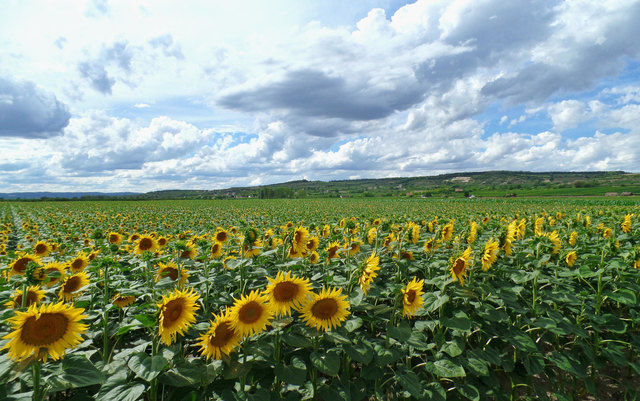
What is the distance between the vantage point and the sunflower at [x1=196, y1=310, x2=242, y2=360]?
8.20ft

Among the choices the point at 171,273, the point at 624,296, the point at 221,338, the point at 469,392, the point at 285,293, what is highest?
the point at 285,293

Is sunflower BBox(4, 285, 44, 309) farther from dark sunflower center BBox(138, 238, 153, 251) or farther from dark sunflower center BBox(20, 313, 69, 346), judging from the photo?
dark sunflower center BBox(138, 238, 153, 251)

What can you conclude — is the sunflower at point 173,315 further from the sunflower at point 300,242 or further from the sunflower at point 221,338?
the sunflower at point 300,242

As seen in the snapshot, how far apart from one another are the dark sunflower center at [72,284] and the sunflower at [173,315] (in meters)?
1.89

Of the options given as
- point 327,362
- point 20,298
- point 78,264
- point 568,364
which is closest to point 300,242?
point 327,362

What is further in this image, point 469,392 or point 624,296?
point 624,296

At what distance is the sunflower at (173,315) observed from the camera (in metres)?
2.36

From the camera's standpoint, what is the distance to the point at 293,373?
2605 mm

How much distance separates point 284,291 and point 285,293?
22mm

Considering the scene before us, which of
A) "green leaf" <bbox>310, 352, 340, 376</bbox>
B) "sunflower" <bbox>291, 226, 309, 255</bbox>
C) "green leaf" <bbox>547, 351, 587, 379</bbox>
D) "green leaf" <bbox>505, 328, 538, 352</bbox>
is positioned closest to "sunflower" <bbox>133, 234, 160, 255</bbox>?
"sunflower" <bbox>291, 226, 309, 255</bbox>

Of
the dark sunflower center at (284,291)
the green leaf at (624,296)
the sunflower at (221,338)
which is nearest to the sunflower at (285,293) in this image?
the dark sunflower center at (284,291)

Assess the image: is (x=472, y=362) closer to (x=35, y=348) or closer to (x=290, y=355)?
(x=290, y=355)

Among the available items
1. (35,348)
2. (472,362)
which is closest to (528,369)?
(472,362)

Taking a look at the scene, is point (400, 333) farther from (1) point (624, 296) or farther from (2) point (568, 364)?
→ (1) point (624, 296)
